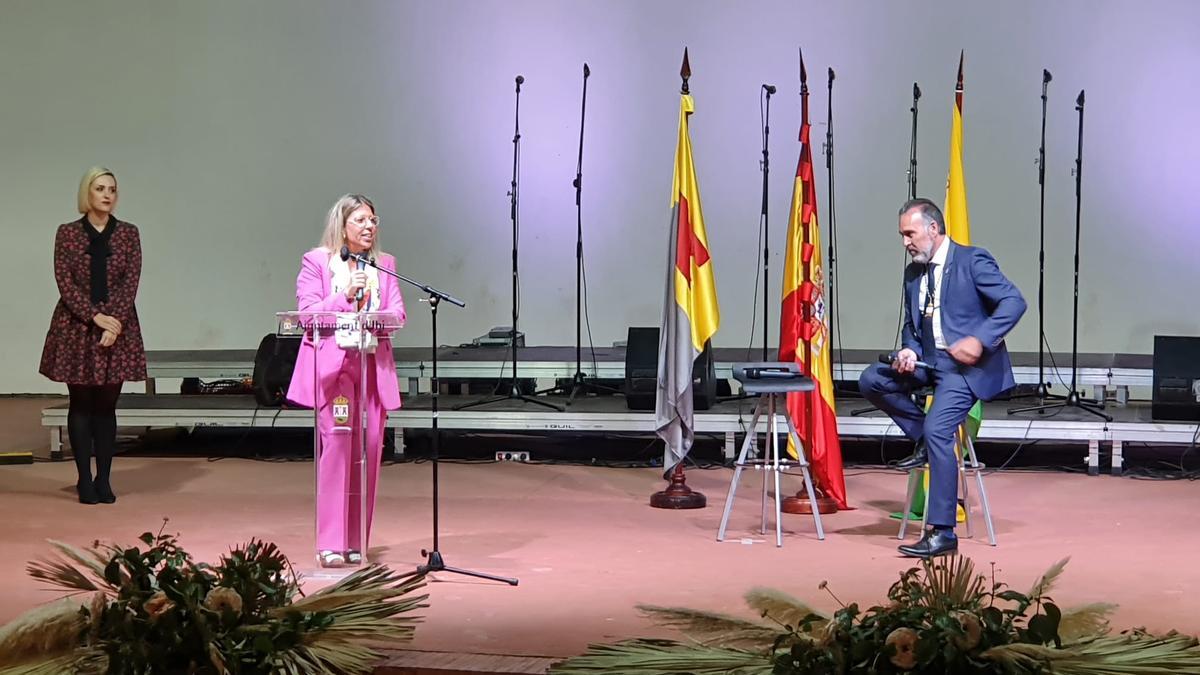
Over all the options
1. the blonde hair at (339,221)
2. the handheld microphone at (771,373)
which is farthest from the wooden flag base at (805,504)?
the blonde hair at (339,221)

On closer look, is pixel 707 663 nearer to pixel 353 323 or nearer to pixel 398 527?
pixel 353 323

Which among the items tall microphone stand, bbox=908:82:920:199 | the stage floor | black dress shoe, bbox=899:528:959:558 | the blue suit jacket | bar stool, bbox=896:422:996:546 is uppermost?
tall microphone stand, bbox=908:82:920:199

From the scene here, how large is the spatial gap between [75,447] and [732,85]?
5.36 meters

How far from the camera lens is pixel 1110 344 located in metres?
9.38

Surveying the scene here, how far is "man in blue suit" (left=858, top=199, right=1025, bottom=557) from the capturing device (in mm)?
4949

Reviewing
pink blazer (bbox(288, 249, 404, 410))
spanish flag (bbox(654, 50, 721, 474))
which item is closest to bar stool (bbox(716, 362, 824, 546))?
spanish flag (bbox(654, 50, 721, 474))

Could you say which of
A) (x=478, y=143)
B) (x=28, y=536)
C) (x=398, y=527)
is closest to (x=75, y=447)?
(x=28, y=536)

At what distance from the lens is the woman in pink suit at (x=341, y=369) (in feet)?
14.9

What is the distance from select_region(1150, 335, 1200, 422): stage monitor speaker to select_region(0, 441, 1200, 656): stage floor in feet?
1.52

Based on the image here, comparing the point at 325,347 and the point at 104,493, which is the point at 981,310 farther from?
the point at 104,493

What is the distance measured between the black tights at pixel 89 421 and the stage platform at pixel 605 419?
1514 mm

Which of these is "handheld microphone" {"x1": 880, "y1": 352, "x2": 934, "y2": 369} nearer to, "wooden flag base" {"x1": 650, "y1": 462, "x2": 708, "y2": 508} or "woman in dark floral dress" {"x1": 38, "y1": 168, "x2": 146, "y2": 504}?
"wooden flag base" {"x1": 650, "y1": 462, "x2": 708, "y2": 508}

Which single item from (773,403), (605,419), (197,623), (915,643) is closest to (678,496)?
(773,403)

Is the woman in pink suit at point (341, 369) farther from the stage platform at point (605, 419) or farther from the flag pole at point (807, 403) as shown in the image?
the stage platform at point (605, 419)
